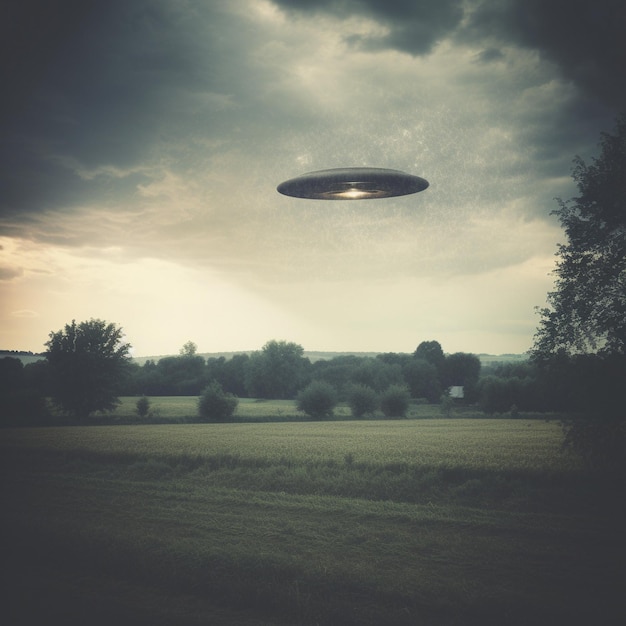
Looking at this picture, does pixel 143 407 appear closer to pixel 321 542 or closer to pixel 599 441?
pixel 321 542

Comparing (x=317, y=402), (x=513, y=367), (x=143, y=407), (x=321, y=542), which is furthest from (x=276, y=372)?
(x=321, y=542)

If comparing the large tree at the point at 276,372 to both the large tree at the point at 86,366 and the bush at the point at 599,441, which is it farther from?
the bush at the point at 599,441

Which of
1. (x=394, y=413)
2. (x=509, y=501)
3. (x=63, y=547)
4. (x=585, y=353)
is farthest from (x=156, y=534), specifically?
(x=394, y=413)

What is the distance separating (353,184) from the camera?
11203 millimetres

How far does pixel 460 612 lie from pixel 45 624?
629 cm

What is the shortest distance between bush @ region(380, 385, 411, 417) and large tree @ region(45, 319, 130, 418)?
32.5 meters

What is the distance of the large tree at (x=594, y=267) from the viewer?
18.2 m

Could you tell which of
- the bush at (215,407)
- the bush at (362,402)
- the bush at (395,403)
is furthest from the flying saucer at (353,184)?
the bush at (395,403)

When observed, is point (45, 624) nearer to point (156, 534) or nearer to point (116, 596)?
point (116, 596)

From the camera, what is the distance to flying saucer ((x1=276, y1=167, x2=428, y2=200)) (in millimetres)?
10922

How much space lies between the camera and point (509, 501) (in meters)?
13.8

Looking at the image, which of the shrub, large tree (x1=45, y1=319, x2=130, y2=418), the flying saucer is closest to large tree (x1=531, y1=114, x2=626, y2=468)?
the flying saucer

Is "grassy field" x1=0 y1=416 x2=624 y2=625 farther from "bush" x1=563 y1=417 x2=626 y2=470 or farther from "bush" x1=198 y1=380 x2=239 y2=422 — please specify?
"bush" x1=198 y1=380 x2=239 y2=422

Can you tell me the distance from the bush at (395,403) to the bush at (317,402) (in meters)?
6.40
